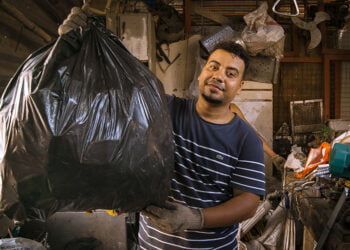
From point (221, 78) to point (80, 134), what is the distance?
76 cm

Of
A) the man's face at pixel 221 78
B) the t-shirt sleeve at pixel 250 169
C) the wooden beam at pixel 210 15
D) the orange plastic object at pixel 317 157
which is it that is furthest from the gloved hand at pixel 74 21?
the wooden beam at pixel 210 15

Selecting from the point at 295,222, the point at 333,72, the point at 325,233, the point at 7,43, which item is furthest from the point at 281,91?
the point at 7,43

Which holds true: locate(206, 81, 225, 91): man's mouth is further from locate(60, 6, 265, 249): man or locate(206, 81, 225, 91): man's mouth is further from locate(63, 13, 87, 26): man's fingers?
Result: locate(63, 13, 87, 26): man's fingers

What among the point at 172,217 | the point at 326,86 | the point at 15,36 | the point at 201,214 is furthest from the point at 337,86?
the point at 15,36

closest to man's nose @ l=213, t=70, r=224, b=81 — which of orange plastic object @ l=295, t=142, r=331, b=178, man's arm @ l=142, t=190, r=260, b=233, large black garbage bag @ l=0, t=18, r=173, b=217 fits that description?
large black garbage bag @ l=0, t=18, r=173, b=217

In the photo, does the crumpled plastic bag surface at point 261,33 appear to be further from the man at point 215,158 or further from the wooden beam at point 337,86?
the man at point 215,158

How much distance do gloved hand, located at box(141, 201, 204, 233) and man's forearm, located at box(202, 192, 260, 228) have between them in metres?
0.08

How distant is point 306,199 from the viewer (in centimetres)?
225

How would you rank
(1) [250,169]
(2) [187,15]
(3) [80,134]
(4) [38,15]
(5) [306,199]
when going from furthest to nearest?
(2) [187,15] → (4) [38,15] → (5) [306,199] → (1) [250,169] → (3) [80,134]

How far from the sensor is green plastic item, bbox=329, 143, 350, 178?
1.81 m

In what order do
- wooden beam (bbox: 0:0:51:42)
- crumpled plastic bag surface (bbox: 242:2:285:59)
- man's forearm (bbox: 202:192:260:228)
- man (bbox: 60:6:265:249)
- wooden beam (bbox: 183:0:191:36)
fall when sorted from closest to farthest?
man's forearm (bbox: 202:192:260:228) < man (bbox: 60:6:265:249) < wooden beam (bbox: 0:0:51:42) < crumpled plastic bag surface (bbox: 242:2:285:59) < wooden beam (bbox: 183:0:191:36)

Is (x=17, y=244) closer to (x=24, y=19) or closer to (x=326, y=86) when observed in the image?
(x=24, y=19)

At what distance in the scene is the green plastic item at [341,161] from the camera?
5.94 feet

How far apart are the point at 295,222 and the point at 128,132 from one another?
8.92ft
